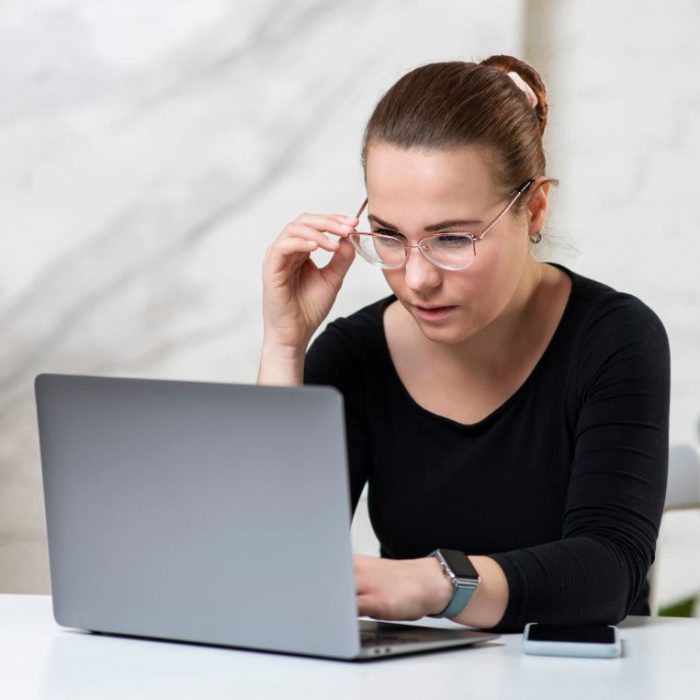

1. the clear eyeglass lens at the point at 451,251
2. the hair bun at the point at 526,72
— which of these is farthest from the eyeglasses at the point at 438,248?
the hair bun at the point at 526,72

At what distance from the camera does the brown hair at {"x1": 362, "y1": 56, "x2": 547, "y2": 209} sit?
1.42 metres

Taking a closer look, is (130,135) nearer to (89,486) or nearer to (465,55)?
(465,55)

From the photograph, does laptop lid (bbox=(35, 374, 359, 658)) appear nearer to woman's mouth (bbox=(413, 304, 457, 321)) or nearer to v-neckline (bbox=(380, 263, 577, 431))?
woman's mouth (bbox=(413, 304, 457, 321))

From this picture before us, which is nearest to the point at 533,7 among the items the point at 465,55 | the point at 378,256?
the point at 465,55

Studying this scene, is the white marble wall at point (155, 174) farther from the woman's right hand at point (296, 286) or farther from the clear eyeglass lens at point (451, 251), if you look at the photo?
the clear eyeglass lens at point (451, 251)

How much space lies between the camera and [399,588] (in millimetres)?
1052

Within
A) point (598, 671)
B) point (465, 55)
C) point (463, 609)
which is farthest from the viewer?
point (465, 55)

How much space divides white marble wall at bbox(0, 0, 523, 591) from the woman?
813mm

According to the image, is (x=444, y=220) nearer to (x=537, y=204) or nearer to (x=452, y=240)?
(x=452, y=240)

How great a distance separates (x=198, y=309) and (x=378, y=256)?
3.70 feet

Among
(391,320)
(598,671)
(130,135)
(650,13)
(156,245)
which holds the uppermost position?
(650,13)

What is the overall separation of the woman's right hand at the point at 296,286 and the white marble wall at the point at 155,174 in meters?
0.78

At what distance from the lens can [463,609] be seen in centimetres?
111

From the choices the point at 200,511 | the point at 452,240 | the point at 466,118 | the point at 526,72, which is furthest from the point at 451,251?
the point at 200,511
